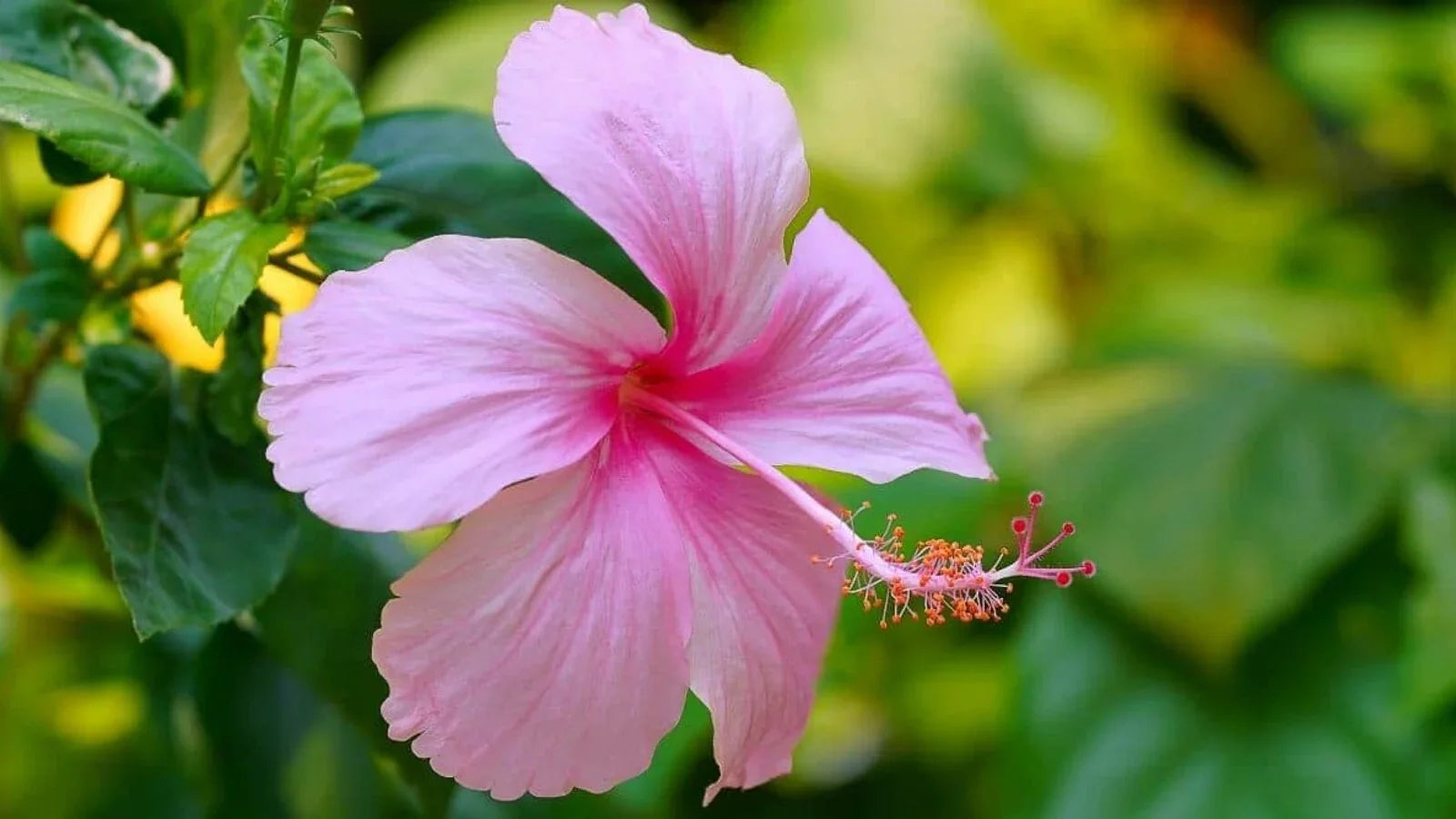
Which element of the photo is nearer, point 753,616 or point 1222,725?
point 753,616

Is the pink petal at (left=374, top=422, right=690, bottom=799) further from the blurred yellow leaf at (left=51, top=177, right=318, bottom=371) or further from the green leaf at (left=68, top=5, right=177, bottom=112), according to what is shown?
the green leaf at (left=68, top=5, right=177, bottom=112)

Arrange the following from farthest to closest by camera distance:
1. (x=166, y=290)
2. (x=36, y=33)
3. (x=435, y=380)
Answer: (x=166, y=290) → (x=36, y=33) → (x=435, y=380)

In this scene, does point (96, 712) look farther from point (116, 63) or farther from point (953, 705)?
point (953, 705)

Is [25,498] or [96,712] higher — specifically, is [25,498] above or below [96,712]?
above

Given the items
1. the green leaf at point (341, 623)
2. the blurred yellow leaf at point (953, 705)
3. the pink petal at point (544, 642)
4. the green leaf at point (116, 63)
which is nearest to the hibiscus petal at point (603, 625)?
the pink petal at point (544, 642)

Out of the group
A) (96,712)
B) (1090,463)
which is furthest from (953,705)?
(96,712)

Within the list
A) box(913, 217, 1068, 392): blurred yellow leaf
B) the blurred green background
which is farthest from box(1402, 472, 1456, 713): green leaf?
box(913, 217, 1068, 392): blurred yellow leaf
